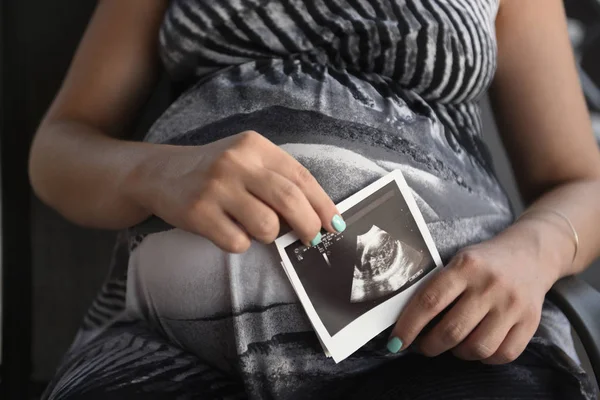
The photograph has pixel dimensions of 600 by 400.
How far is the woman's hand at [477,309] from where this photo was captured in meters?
0.66

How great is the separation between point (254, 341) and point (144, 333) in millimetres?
216

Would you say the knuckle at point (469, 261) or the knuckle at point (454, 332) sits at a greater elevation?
the knuckle at point (469, 261)

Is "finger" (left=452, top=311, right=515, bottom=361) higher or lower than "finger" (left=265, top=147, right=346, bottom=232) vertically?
lower

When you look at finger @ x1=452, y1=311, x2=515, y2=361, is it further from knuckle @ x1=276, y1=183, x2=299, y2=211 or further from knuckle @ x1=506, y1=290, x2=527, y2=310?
knuckle @ x1=276, y1=183, x2=299, y2=211

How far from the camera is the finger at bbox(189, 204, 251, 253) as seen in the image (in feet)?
1.97

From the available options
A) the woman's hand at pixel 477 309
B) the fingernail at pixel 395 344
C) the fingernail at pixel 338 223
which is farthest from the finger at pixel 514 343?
the fingernail at pixel 338 223

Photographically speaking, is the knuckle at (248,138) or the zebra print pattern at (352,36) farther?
the zebra print pattern at (352,36)

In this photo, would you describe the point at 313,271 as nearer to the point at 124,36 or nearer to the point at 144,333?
the point at 144,333

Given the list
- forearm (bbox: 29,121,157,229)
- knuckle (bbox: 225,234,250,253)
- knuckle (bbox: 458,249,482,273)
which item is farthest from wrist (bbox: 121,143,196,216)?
knuckle (bbox: 458,249,482,273)

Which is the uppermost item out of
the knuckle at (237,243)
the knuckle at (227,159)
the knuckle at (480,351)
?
the knuckle at (227,159)

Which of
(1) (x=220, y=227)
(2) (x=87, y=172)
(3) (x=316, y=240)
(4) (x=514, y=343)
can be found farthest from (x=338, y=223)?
(2) (x=87, y=172)

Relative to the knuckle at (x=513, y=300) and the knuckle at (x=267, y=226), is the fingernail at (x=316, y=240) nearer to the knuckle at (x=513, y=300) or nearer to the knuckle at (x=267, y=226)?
the knuckle at (x=267, y=226)

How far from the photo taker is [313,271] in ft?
2.15

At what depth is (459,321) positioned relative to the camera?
2.16ft
